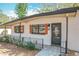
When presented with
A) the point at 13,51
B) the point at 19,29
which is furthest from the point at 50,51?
the point at 19,29

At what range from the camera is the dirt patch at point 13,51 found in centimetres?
981

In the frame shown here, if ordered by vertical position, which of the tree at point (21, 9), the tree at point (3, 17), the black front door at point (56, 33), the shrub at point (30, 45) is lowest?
the shrub at point (30, 45)

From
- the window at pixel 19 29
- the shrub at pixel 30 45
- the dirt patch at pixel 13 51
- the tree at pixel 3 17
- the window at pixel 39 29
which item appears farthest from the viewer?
the window at pixel 39 29

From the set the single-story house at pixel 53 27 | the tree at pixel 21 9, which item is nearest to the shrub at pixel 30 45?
the single-story house at pixel 53 27

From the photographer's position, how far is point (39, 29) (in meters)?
10.9

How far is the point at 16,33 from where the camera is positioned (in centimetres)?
1016

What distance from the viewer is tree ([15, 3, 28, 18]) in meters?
9.73

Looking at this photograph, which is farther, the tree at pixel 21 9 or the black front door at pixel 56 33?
the black front door at pixel 56 33

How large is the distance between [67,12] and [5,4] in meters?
2.34

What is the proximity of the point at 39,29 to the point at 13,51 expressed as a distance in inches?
62.9

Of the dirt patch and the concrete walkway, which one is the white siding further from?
the dirt patch

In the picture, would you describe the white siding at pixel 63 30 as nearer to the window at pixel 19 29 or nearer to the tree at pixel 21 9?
the window at pixel 19 29

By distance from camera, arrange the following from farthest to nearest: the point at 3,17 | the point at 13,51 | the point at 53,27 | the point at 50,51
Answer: the point at 53,27, the point at 50,51, the point at 13,51, the point at 3,17

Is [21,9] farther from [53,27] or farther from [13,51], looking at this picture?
[53,27]
